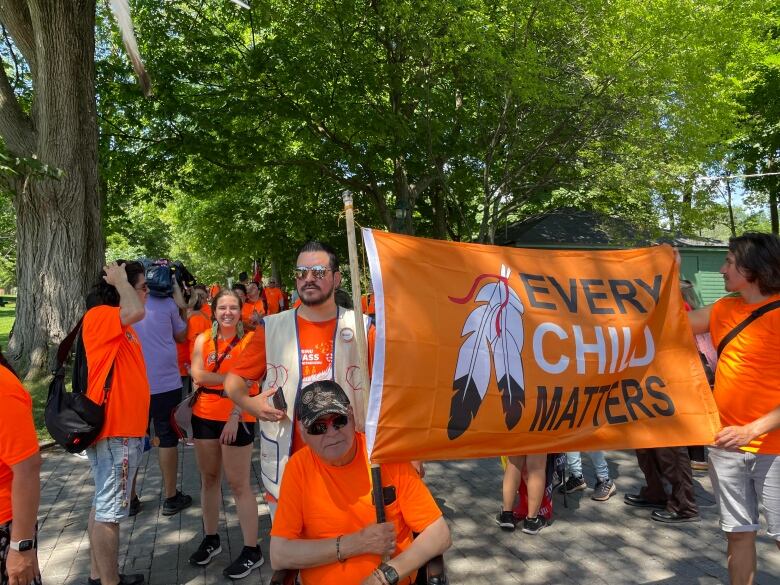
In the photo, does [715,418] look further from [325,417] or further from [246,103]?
[246,103]

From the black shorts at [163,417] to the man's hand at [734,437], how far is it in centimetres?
411

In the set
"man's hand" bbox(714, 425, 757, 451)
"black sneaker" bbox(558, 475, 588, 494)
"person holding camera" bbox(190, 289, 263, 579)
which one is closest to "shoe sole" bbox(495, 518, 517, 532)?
"black sneaker" bbox(558, 475, 588, 494)

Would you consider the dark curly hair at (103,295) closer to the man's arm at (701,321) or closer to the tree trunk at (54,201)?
the man's arm at (701,321)

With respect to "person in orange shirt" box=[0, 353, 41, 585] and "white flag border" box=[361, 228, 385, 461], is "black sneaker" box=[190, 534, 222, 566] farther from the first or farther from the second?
"white flag border" box=[361, 228, 385, 461]

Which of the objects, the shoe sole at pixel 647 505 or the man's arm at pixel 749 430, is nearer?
the man's arm at pixel 749 430

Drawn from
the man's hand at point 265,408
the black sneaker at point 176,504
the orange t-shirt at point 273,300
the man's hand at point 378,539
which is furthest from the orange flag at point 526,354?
the orange t-shirt at point 273,300

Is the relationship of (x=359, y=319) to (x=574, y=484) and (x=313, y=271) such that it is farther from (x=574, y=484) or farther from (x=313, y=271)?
(x=574, y=484)

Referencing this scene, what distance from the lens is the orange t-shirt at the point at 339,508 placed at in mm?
2418

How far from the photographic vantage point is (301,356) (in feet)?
10.1

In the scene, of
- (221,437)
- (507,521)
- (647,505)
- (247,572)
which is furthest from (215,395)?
(647,505)

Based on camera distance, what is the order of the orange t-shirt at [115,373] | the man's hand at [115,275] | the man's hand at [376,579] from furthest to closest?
the man's hand at [115,275]
the orange t-shirt at [115,373]
the man's hand at [376,579]

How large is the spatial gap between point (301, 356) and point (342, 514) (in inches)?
34.3

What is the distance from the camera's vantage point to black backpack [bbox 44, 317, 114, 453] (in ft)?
10.9

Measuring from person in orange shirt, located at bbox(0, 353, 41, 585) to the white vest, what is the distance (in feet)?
3.48
